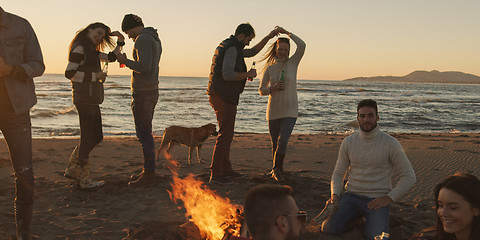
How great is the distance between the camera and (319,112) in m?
22.9

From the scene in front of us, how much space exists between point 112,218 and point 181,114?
16196 millimetres

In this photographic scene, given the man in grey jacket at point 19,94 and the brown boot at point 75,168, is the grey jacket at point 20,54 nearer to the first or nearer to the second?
the man in grey jacket at point 19,94

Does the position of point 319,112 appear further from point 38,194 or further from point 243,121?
point 38,194

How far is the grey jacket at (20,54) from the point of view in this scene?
3.58 meters

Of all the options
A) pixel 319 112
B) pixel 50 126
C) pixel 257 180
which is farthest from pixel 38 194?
pixel 319 112

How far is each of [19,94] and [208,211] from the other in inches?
89.4

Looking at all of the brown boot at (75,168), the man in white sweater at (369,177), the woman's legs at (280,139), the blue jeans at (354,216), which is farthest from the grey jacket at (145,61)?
the blue jeans at (354,216)

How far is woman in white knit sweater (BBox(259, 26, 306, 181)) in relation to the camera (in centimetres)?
622

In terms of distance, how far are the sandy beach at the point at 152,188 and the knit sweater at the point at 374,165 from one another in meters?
0.51

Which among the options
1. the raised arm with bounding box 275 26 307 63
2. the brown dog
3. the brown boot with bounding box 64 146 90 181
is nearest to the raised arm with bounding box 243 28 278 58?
the raised arm with bounding box 275 26 307 63

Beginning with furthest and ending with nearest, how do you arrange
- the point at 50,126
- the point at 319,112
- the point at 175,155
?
the point at 319,112 → the point at 50,126 → the point at 175,155

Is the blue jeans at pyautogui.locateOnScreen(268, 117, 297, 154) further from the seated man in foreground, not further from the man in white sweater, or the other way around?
the seated man in foreground

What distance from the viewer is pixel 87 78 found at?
529 centimetres

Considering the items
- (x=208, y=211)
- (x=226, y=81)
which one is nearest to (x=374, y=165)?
(x=208, y=211)
